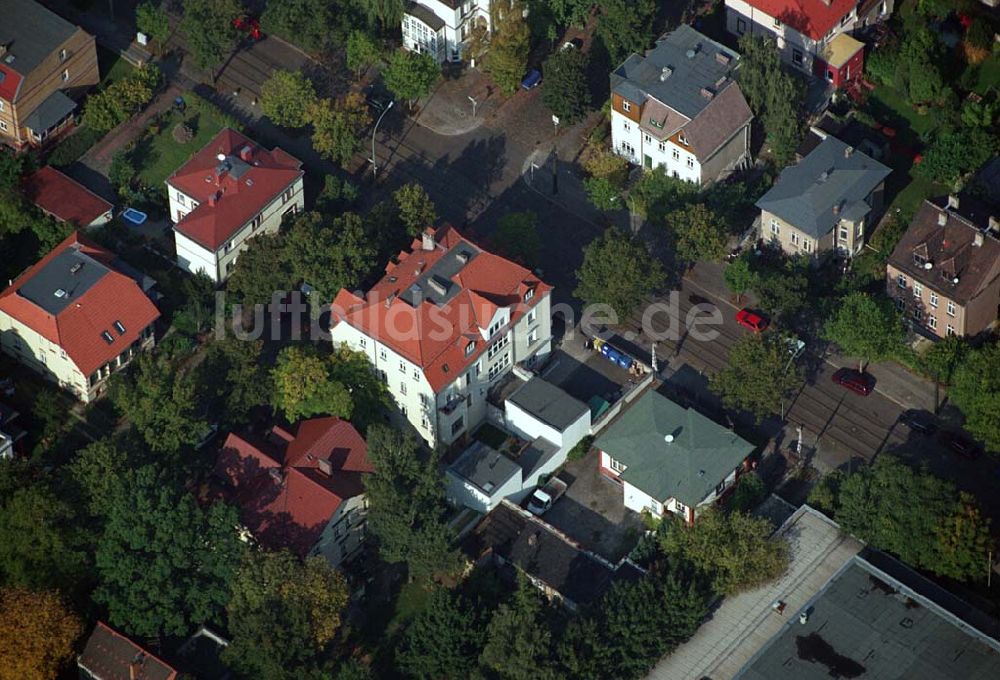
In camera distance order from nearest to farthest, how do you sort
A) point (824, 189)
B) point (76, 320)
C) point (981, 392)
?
point (981, 392) < point (76, 320) < point (824, 189)

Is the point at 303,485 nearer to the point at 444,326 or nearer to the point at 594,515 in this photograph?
the point at 444,326

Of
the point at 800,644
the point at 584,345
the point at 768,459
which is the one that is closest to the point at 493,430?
the point at 584,345

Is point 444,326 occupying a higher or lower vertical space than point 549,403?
higher

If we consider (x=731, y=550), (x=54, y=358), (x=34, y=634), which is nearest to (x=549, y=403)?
(x=731, y=550)

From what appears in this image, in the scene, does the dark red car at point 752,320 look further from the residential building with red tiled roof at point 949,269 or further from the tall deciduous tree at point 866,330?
the residential building with red tiled roof at point 949,269

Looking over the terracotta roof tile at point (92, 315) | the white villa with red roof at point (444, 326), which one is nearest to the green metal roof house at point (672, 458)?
the white villa with red roof at point (444, 326)

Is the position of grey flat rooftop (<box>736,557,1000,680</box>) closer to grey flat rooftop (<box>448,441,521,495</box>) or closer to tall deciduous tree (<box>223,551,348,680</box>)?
grey flat rooftop (<box>448,441,521,495</box>)
